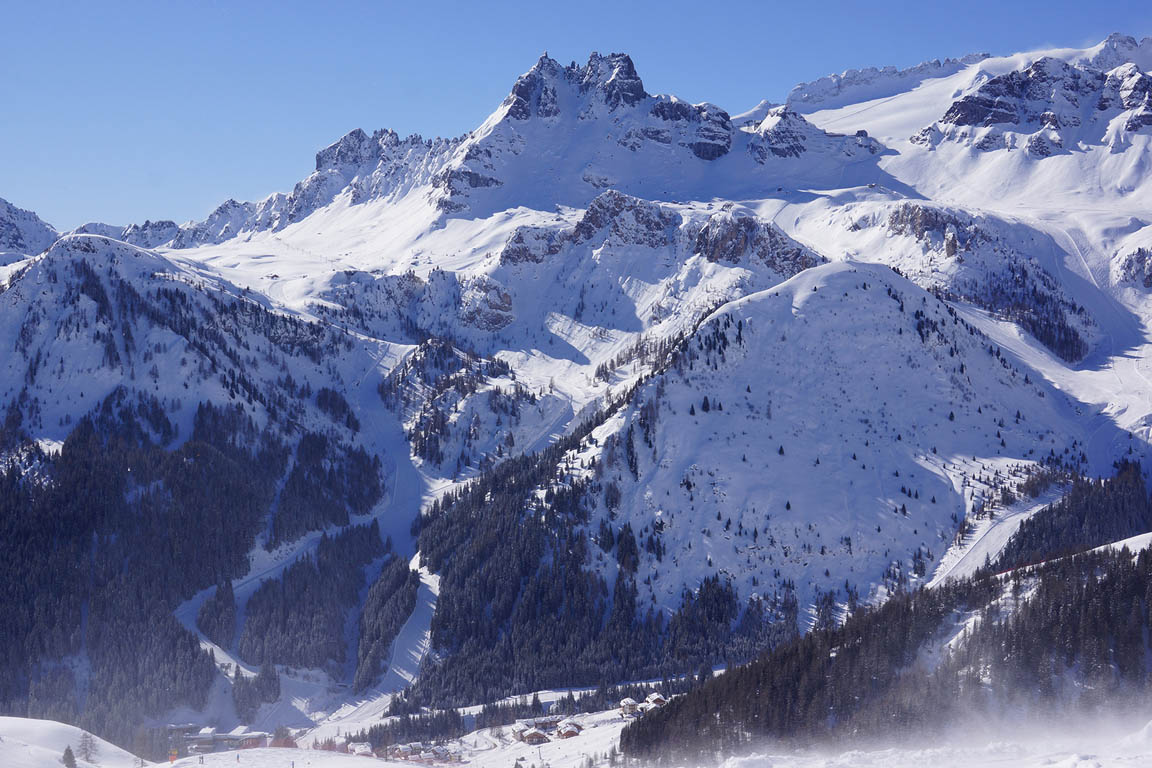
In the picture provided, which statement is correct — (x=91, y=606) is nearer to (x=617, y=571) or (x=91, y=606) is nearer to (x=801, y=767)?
(x=617, y=571)

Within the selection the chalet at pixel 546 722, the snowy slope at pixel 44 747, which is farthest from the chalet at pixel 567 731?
the snowy slope at pixel 44 747

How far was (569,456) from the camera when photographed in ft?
617

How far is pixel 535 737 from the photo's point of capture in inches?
4894

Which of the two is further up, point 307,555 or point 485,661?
point 307,555

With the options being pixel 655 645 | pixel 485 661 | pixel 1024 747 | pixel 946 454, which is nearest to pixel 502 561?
pixel 485 661

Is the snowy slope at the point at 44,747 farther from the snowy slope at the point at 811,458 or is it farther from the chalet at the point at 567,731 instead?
the snowy slope at the point at 811,458

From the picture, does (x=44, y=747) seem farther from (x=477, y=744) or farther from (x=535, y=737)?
(x=535, y=737)

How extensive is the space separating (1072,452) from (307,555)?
144 metres

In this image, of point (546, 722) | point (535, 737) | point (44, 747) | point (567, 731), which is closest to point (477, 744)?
point (535, 737)

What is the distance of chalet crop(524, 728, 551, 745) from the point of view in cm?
12369

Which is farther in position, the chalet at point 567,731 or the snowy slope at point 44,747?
the chalet at point 567,731

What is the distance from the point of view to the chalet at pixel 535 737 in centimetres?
12369

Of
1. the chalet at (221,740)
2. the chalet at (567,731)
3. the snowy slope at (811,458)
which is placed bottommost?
the chalet at (221,740)

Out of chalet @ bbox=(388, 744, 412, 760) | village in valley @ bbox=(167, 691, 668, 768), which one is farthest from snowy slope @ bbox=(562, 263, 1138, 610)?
chalet @ bbox=(388, 744, 412, 760)
